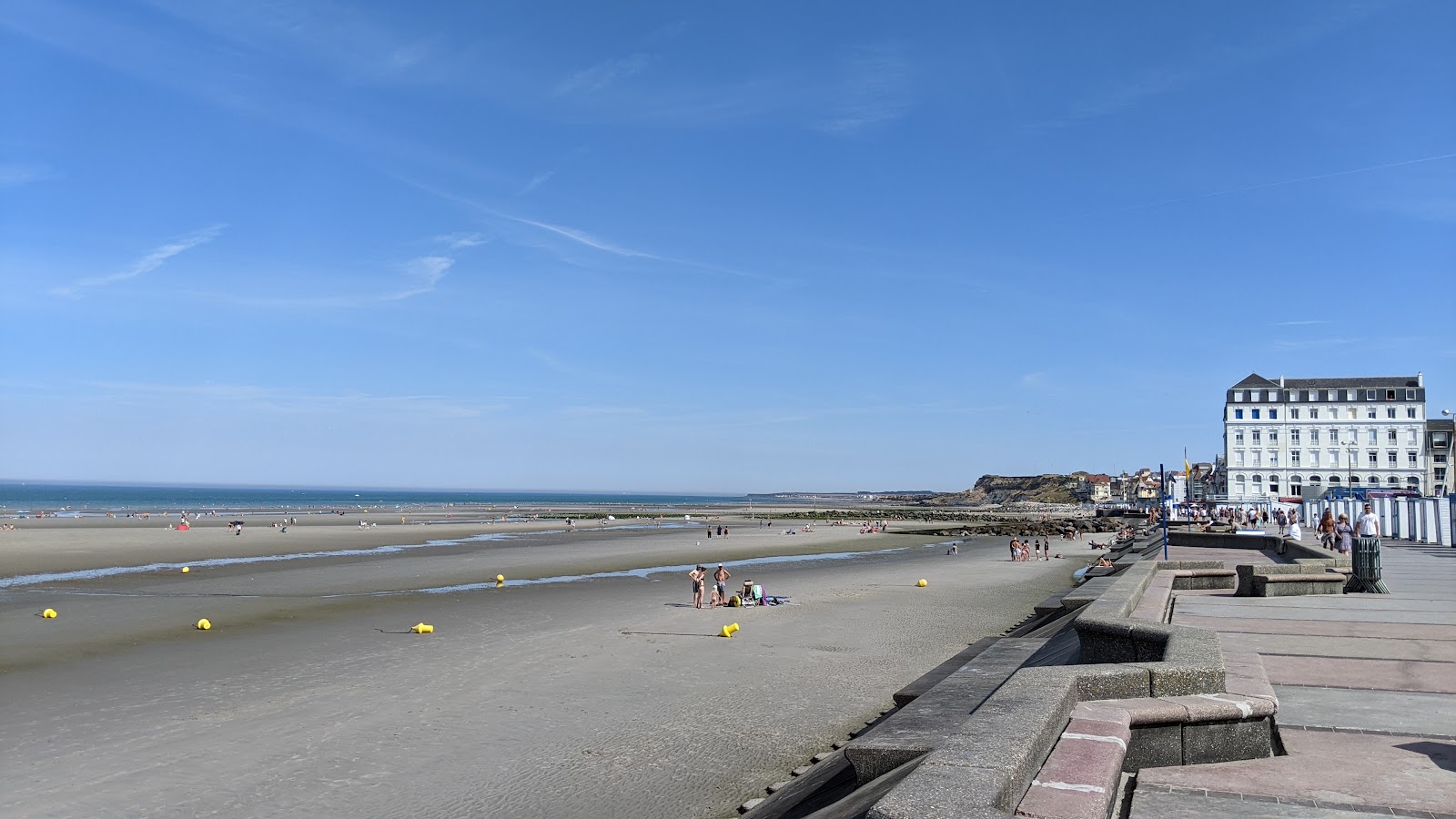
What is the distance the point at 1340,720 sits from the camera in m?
6.53

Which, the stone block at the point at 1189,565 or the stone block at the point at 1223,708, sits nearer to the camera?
the stone block at the point at 1223,708

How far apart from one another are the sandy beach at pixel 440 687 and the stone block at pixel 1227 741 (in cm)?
516

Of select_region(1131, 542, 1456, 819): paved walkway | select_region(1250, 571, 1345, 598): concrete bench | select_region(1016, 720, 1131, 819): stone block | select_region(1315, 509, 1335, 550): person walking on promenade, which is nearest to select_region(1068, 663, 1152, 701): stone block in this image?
select_region(1131, 542, 1456, 819): paved walkway

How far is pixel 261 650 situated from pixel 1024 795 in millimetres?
17727

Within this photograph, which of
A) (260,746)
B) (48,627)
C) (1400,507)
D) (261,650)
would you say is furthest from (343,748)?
(1400,507)

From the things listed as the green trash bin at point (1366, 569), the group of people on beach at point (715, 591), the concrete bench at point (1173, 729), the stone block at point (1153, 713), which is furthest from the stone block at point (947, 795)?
the group of people on beach at point (715, 591)

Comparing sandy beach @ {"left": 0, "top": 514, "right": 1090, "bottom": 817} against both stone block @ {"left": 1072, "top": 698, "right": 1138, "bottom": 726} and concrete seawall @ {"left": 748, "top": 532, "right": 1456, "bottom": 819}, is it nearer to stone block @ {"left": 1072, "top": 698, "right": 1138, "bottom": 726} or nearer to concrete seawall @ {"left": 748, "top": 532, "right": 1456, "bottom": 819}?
concrete seawall @ {"left": 748, "top": 532, "right": 1456, "bottom": 819}

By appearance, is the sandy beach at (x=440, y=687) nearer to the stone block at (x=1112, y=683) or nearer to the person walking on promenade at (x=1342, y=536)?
the stone block at (x=1112, y=683)

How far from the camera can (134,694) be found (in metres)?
14.2

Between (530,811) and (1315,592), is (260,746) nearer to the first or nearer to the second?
(530,811)

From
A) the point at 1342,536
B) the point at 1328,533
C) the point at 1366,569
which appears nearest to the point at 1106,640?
the point at 1366,569

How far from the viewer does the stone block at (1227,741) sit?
17.9 feet

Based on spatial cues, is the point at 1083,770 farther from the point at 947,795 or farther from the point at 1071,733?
the point at 947,795

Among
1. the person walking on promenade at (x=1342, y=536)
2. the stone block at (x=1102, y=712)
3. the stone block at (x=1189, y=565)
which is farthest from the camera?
the person walking on promenade at (x=1342, y=536)
